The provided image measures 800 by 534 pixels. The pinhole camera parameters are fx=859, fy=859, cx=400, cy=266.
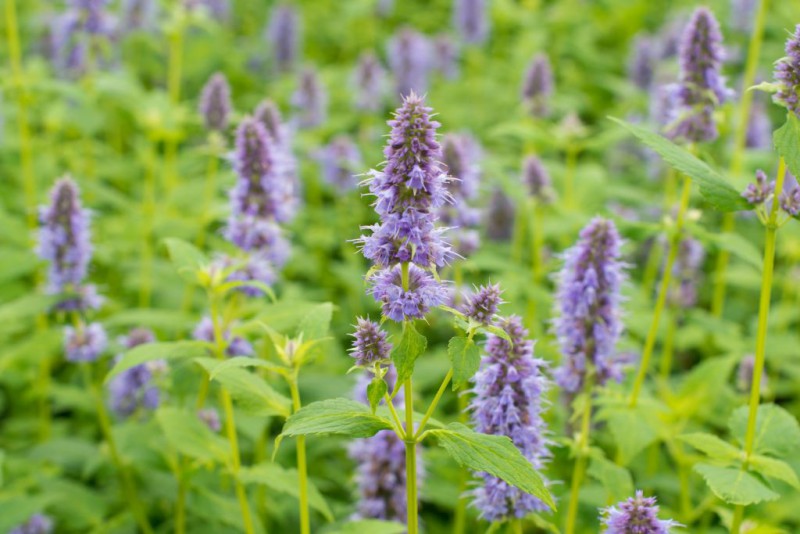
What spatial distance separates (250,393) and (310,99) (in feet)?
18.1

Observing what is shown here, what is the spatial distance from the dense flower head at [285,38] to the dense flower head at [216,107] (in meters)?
4.47

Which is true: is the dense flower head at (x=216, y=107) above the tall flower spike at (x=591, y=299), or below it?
above

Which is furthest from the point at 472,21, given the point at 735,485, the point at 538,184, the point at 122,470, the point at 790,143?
the point at 735,485

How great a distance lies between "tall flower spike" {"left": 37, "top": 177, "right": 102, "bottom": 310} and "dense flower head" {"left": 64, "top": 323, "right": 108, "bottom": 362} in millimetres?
269

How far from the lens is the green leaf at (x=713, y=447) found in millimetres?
3367

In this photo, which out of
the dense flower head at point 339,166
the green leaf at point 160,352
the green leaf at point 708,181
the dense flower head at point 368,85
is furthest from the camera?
the dense flower head at point 368,85

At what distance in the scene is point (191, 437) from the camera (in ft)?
12.7

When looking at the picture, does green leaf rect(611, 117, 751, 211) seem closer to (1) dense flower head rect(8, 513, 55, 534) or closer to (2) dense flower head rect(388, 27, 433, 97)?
(1) dense flower head rect(8, 513, 55, 534)

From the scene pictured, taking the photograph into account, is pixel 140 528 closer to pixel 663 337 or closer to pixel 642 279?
pixel 663 337

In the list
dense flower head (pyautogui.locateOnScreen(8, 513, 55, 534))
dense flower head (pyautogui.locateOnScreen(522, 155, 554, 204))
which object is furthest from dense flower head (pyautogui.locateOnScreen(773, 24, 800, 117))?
dense flower head (pyautogui.locateOnScreen(8, 513, 55, 534))

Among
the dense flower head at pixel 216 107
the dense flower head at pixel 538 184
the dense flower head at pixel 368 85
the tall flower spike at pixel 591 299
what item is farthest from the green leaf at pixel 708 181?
the dense flower head at pixel 368 85

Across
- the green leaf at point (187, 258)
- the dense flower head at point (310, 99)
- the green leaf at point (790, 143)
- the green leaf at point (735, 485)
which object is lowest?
the green leaf at point (735, 485)

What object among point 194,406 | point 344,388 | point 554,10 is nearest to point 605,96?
point 554,10

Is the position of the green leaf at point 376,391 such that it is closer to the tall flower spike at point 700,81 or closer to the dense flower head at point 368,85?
the tall flower spike at point 700,81
